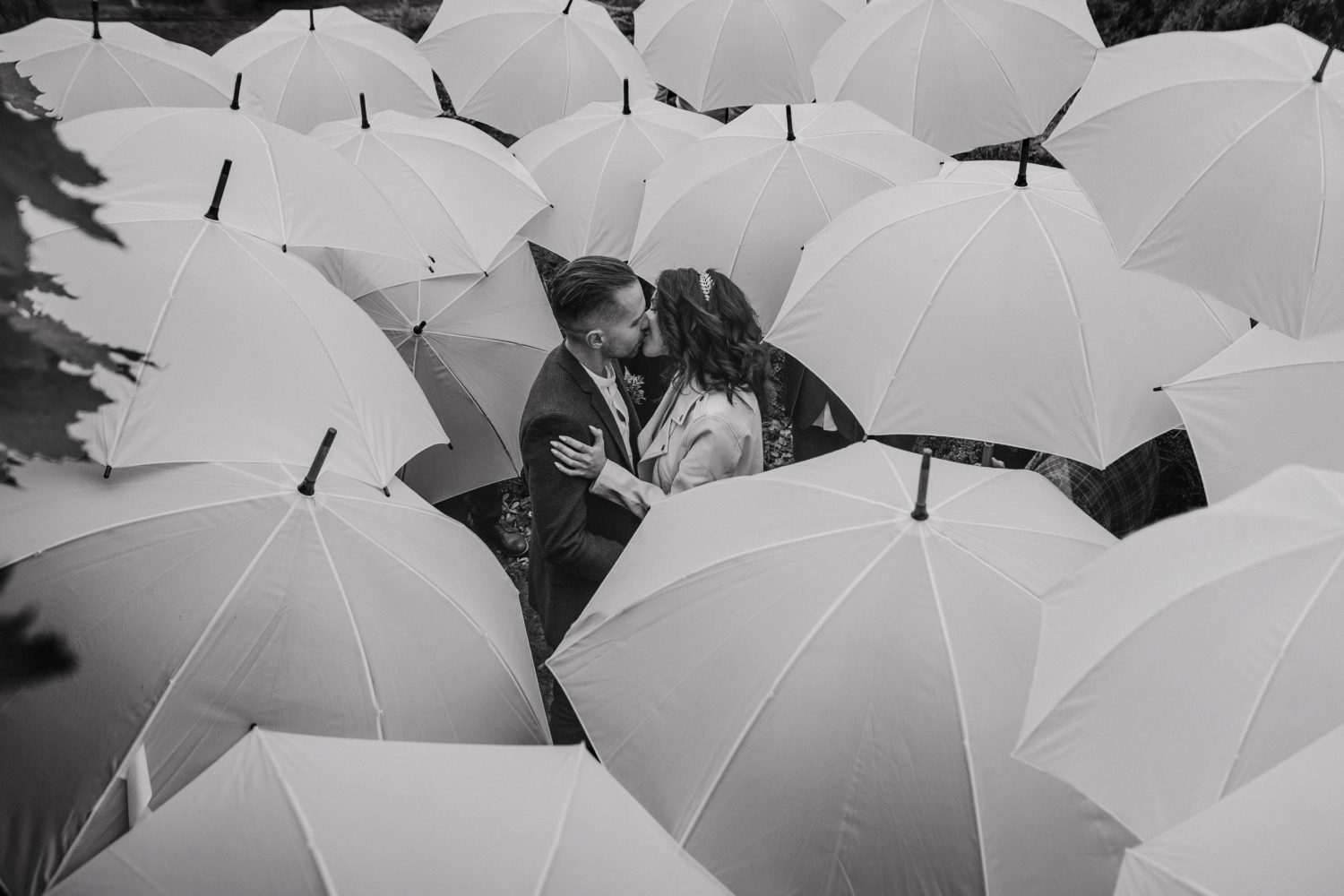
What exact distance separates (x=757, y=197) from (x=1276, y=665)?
3.05 meters

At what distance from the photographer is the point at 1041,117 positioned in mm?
5918

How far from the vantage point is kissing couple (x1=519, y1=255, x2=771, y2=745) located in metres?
3.49

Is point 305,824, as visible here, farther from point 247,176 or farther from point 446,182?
point 446,182

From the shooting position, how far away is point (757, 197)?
192 inches

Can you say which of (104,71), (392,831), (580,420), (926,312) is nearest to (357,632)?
(392,831)

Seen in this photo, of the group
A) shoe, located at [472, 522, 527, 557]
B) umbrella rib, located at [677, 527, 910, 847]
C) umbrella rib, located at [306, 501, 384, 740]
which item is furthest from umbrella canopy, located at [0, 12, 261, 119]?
umbrella rib, located at [677, 527, 910, 847]

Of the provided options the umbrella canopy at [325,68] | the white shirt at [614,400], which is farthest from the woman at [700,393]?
the umbrella canopy at [325,68]

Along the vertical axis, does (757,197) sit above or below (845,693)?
above

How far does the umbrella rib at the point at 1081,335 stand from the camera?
3664 mm

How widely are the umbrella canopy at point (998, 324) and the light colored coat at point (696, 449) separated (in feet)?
1.30

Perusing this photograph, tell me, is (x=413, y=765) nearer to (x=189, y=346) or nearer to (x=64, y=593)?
(x=64, y=593)

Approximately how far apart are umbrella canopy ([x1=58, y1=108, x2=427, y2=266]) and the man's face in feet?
2.80

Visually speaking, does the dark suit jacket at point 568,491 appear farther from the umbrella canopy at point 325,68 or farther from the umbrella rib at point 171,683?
the umbrella canopy at point 325,68

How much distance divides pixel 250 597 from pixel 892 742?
1.44m
